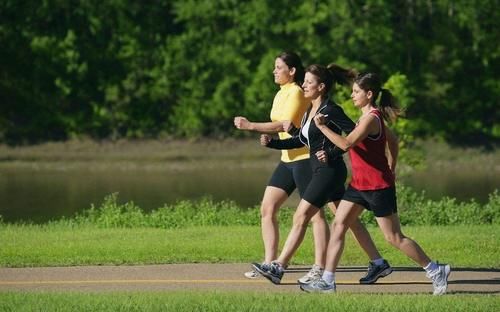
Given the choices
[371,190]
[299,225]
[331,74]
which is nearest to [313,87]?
[331,74]

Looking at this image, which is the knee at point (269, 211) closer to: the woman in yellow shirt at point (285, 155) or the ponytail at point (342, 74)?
the woman in yellow shirt at point (285, 155)

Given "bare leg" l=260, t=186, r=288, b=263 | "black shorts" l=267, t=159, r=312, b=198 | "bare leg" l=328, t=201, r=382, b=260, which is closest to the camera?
"bare leg" l=328, t=201, r=382, b=260

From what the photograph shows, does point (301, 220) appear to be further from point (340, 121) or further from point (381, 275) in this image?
point (340, 121)

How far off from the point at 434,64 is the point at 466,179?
649cm

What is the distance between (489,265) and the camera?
549 inches

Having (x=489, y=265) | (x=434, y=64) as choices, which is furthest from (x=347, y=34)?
(x=489, y=265)

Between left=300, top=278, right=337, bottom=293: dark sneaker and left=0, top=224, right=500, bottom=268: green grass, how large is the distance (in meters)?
1.90

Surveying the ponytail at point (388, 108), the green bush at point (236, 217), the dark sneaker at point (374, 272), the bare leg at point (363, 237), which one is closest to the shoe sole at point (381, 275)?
the dark sneaker at point (374, 272)

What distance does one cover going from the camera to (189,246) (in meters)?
15.3

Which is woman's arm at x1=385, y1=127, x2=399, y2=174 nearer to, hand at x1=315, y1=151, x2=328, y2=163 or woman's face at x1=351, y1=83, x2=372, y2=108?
woman's face at x1=351, y1=83, x2=372, y2=108

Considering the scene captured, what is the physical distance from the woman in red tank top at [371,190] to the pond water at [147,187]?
11.7 m

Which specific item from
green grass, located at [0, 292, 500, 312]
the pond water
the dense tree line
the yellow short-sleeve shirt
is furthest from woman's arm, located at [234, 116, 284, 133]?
the dense tree line

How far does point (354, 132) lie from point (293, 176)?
1329 millimetres

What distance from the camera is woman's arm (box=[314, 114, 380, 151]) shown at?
1201cm
